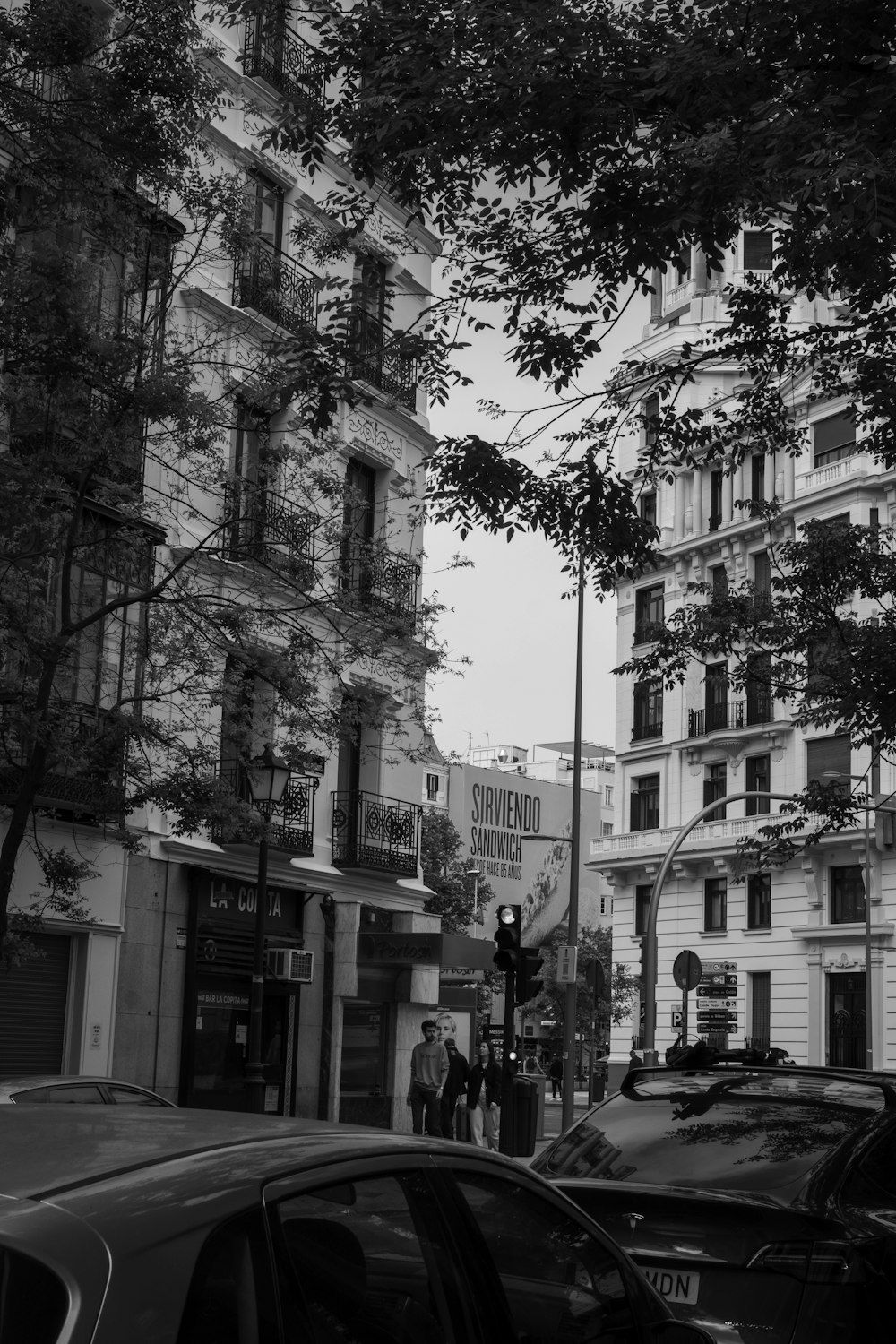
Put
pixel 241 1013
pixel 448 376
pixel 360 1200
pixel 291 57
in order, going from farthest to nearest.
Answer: pixel 291 57, pixel 241 1013, pixel 448 376, pixel 360 1200

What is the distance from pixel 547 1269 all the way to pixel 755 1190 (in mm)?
2321

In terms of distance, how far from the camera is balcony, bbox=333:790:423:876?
25766mm

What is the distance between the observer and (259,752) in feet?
71.6

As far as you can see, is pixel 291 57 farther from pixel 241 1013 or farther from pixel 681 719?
pixel 681 719

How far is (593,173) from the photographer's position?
35.2ft

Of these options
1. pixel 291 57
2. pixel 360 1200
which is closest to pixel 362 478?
pixel 291 57

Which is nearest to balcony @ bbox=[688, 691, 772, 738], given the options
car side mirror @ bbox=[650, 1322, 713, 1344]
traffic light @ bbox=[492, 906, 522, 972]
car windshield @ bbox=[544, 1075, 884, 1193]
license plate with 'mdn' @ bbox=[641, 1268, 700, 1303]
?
traffic light @ bbox=[492, 906, 522, 972]

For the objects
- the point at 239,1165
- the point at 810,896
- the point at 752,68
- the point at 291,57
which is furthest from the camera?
the point at 810,896

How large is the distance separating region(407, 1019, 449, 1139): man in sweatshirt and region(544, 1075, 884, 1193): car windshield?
16483 millimetres

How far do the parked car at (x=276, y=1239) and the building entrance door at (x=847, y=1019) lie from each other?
4757 cm

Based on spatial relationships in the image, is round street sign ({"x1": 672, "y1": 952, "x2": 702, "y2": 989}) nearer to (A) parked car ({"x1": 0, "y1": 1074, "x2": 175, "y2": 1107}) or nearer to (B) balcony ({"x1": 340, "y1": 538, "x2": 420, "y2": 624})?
(B) balcony ({"x1": 340, "y1": 538, "x2": 420, "y2": 624})

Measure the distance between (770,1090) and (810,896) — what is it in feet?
151

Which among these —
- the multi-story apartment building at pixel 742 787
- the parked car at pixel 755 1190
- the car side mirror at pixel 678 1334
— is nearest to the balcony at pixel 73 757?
the parked car at pixel 755 1190

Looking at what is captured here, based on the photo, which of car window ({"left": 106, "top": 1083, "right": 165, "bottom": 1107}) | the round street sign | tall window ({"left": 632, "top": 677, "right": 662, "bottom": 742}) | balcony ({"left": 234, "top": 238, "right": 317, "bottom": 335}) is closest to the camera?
car window ({"left": 106, "top": 1083, "right": 165, "bottom": 1107})
